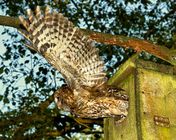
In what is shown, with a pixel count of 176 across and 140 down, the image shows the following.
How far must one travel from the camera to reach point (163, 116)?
8.30 ft

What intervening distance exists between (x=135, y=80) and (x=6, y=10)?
14.8ft

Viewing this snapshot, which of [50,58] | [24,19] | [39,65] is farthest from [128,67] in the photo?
[39,65]

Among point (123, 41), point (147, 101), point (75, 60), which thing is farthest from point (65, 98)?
point (123, 41)

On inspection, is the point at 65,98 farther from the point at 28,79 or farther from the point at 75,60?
the point at 28,79

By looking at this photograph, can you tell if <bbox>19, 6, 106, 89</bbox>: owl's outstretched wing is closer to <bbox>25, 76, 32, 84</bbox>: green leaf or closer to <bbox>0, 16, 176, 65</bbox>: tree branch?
<bbox>0, 16, 176, 65</bbox>: tree branch

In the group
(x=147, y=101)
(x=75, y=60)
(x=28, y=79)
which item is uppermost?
(x=28, y=79)

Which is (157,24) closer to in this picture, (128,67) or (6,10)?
(6,10)

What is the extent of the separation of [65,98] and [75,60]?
0.93 ft

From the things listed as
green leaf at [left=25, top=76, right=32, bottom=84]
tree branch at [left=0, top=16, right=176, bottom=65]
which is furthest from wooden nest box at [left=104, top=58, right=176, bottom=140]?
green leaf at [left=25, top=76, right=32, bottom=84]

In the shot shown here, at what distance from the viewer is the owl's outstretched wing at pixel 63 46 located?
8.66 ft

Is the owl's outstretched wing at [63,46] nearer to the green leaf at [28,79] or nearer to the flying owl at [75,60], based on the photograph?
the flying owl at [75,60]

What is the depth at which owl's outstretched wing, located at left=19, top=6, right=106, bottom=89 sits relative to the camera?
8.66 feet

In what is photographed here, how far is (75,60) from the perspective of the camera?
2.70 m

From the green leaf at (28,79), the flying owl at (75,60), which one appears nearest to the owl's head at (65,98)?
the flying owl at (75,60)
